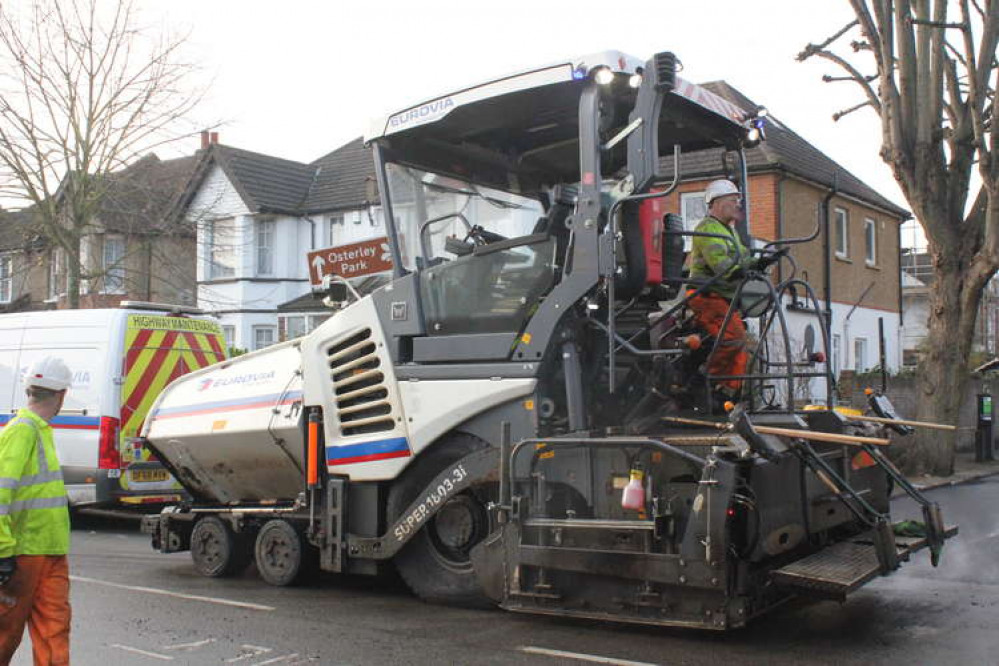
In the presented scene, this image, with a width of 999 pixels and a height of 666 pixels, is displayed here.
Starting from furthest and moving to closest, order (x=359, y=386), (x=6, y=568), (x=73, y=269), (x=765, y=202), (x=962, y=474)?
1. (x=765, y=202)
2. (x=73, y=269)
3. (x=962, y=474)
4. (x=359, y=386)
5. (x=6, y=568)

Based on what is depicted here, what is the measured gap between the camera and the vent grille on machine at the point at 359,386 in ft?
23.8

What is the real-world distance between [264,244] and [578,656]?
2598 cm

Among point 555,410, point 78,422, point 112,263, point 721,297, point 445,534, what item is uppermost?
point 112,263

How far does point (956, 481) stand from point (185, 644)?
40.1 feet

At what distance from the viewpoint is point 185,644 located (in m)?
6.30

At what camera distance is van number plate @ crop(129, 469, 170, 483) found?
11.5m

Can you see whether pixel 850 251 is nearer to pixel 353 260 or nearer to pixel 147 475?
pixel 147 475

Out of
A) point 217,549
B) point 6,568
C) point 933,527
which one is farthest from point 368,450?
point 933,527

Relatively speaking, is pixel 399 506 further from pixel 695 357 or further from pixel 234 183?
pixel 234 183

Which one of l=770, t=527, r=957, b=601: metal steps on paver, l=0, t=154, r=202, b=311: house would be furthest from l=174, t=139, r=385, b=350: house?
l=770, t=527, r=957, b=601: metal steps on paver

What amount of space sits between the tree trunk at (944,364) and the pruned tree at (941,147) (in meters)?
0.01

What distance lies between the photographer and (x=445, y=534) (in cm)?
714

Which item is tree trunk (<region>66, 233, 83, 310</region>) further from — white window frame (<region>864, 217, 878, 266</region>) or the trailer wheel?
white window frame (<region>864, 217, 878, 266</region>)

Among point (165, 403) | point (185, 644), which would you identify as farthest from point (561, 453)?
point (165, 403)
